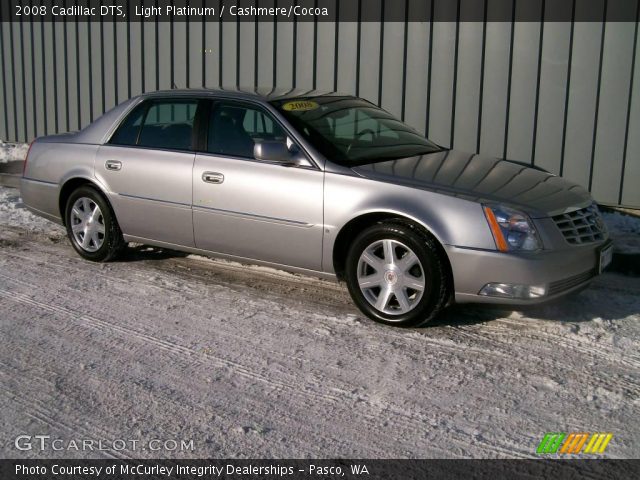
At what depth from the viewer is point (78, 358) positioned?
459cm

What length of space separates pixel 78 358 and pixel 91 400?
24.5 inches

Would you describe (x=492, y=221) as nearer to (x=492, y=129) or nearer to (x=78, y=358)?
(x=78, y=358)

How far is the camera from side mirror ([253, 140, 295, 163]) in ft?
17.9

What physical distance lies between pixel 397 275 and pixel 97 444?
221cm

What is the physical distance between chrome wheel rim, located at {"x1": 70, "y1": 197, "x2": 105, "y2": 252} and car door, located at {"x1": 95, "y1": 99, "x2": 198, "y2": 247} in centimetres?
26

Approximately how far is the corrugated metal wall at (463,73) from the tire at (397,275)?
373 cm

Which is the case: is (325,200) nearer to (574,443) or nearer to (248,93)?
(248,93)

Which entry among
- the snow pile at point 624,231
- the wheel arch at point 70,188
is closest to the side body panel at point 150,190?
the wheel arch at point 70,188

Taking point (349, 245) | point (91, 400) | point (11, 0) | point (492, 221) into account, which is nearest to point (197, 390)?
point (91, 400)

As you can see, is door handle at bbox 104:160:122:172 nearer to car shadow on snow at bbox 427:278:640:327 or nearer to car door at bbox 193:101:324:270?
car door at bbox 193:101:324:270

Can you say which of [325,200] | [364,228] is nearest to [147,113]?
[325,200]

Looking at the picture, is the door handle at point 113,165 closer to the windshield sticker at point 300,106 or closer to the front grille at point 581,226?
the windshield sticker at point 300,106

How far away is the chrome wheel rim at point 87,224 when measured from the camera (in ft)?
21.8

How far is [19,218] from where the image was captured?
8.57 metres
